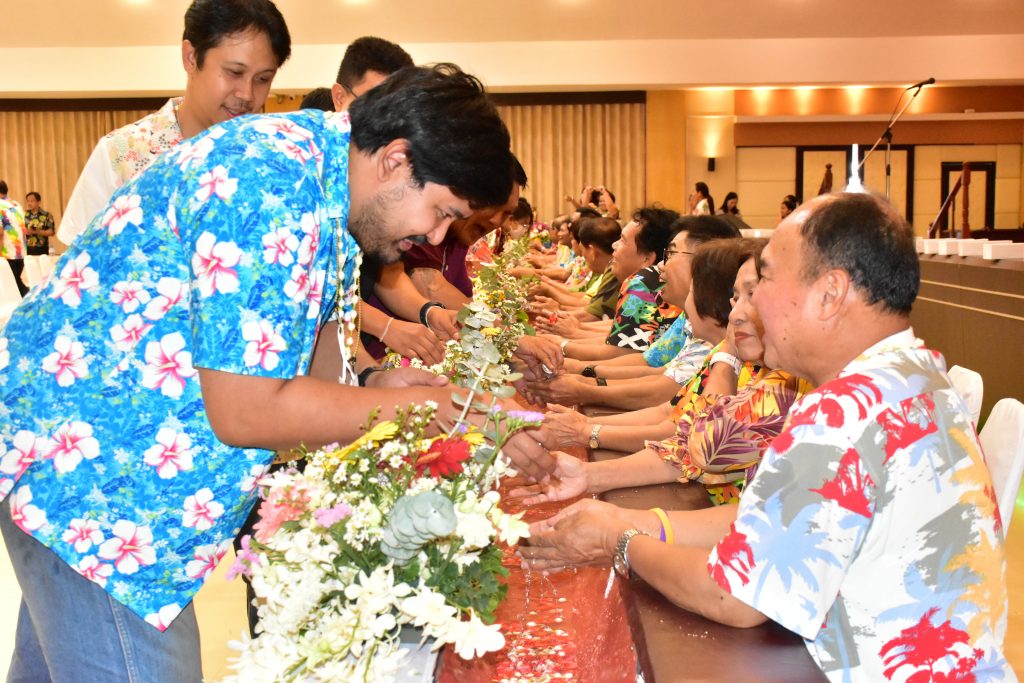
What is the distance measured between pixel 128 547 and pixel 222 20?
138 centimetres

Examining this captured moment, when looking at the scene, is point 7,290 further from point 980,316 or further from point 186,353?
point 186,353

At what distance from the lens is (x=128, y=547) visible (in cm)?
128

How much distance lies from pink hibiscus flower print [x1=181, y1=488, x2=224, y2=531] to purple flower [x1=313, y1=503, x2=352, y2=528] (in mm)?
283

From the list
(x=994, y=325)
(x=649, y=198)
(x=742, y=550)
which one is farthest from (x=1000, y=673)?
(x=649, y=198)

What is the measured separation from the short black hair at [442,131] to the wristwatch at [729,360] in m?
1.33

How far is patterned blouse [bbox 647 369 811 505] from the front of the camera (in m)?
2.04

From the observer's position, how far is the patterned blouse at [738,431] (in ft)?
6.70

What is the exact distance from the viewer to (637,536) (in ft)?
5.30

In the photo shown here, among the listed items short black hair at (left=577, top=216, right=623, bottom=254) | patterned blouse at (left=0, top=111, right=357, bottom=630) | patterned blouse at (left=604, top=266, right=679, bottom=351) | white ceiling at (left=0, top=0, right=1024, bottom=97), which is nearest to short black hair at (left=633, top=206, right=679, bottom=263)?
patterned blouse at (left=604, top=266, right=679, bottom=351)

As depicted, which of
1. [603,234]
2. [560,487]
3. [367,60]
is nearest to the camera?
[560,487]

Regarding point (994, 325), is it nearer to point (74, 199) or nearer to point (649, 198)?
point (74, 199)

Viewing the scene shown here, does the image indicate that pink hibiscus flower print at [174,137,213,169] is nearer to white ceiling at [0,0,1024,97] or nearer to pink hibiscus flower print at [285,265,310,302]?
pink hibiscus flower print at [285,265,310,302]

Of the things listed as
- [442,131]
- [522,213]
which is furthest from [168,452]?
[522,213]

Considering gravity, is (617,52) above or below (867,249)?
above
